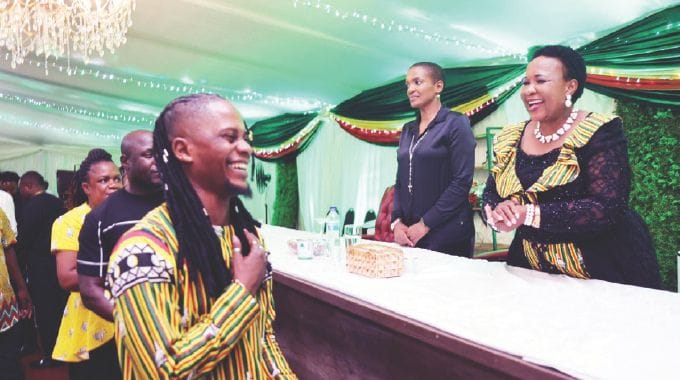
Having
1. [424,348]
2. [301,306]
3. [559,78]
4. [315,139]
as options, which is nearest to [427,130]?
[559,78]

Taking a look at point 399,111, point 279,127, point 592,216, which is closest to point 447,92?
point 399,111

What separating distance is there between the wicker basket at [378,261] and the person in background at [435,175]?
0.72 m

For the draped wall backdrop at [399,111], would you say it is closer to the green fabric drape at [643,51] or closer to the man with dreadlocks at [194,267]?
the green fabric drape at [643,51]

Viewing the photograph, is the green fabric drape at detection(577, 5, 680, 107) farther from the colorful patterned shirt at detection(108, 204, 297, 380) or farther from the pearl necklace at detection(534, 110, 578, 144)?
the colorful patterned shirt at detection(108, 204, 297, 380)

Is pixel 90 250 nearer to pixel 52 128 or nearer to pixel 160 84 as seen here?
pixel 160 84

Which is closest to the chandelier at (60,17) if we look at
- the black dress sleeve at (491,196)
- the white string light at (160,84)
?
the white string light at (160,84)

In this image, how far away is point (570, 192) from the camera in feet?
5.74

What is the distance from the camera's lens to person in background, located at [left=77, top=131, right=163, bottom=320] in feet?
5.79

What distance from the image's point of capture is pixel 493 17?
3730 millimetres

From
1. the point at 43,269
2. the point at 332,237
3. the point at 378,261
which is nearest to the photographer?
the point at 378,261

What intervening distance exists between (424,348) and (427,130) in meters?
1.63

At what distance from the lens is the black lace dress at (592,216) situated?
5.43 ft

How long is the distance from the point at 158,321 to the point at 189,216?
0.75 feet

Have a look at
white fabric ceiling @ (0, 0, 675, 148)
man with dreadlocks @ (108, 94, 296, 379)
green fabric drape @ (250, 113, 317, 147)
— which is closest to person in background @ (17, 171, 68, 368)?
white fabric ceiling @ (0, 0, 675, 148)
